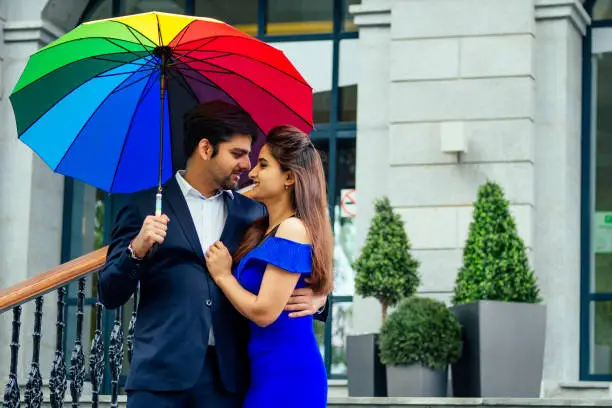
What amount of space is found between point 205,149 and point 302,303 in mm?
607

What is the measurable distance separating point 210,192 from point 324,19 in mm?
7977

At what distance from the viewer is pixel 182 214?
14.3ft

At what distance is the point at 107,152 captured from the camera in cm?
476

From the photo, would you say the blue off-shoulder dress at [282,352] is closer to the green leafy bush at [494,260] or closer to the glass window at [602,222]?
the green leafy bush at [494,260]

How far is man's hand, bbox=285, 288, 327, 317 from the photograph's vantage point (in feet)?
13.9

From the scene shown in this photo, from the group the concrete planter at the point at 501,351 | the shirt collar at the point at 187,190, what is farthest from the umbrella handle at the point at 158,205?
the concrete planter at the point at 501,351

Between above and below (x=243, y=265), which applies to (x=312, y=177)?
above

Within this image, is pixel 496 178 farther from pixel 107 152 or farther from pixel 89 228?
pixel 107 152

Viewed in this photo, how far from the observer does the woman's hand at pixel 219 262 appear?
13.9 feet

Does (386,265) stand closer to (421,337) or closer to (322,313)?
(421,337)

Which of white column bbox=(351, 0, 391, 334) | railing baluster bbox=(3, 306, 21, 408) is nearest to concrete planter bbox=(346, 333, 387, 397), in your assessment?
white column bbox=(351, 0, 391, 334)

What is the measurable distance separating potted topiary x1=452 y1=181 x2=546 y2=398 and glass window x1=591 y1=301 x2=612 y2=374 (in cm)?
207

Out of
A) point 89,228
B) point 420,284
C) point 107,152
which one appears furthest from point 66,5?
point 107,152

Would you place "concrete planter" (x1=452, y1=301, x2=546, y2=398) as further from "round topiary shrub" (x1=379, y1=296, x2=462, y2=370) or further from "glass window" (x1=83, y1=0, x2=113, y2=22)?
"glass window" (x1=83, y1=0, x2=113, y2=22)
